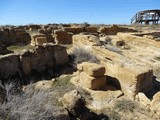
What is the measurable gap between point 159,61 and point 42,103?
7.48m

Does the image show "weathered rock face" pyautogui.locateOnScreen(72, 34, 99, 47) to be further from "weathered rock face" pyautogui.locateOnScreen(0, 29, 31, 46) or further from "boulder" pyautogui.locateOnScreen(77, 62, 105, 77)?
"weathered rock face" pyautogui.locateOnScreen(0, 29, 31, 46)

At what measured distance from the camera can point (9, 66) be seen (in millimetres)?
7738

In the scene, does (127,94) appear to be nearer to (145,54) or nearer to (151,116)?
(151,116)

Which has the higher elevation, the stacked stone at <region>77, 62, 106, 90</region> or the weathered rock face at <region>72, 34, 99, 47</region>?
the weathered rock face at <region>72, 34, 99, 47</region>

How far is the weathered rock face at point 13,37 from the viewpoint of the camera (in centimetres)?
1600

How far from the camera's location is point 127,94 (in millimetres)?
6773

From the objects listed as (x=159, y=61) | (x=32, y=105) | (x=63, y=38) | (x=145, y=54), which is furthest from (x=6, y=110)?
(x=63, y=38)

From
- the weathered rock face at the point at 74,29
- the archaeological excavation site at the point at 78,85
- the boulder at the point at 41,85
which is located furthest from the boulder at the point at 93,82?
the weathered rock face at the point at 74,29

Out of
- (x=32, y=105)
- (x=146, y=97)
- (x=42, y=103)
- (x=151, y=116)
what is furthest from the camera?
(x=146, y=97)

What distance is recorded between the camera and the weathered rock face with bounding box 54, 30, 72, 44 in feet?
51.7

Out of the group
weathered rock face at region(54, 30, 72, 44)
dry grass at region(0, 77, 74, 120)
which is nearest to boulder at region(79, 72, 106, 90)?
dry grass at region(0, 77, 74, 120)

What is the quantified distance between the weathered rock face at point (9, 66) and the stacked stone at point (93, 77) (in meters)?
2.73

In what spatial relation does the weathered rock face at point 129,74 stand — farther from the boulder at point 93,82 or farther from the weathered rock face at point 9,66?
the weathered rock face at point 9,66

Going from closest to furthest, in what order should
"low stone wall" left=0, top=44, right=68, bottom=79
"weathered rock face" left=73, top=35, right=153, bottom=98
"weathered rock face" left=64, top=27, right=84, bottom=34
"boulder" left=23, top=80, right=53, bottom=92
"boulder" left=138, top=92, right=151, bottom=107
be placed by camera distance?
"boulder" left=138, top=92, right=151, bottom=107, "weathered rock face" left=73, top=35, right=153, bottom=98, "boulder" left=23, top=80, right=53, bottom=92, "low stone wall" left=0, top=44, right=68, bottom=79, "weathered rock face" left=64, top=27, right=84, bottom=34
